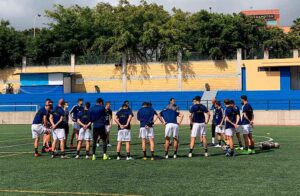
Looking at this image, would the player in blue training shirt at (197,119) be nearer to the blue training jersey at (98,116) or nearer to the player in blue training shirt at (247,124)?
the player in blue training shirt at (247,124)

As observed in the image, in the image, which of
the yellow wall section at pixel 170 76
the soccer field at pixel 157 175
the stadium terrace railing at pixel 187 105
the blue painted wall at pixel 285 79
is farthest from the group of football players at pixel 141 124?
the yellow wall section at pixel 170 76

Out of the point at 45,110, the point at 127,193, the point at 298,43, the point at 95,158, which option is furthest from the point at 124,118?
the point at 298,43

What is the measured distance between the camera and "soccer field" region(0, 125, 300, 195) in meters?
10.6

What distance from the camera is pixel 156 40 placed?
198 feet

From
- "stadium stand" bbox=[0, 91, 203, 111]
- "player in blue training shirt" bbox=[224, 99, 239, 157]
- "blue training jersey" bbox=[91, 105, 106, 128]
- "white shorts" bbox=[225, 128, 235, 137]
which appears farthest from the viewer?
"stadium stand" bbox=[0, 91, 203, 111]

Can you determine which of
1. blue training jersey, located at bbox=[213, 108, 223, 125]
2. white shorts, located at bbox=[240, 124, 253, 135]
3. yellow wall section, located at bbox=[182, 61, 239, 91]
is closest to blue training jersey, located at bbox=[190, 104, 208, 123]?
white shorts, located at bbox=[240, 124, 253, 135]

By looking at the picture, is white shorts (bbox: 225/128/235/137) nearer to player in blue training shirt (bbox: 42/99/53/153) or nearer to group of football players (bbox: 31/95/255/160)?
group of football players (bbox: 31/95/255/160)

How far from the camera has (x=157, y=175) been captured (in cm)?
1267

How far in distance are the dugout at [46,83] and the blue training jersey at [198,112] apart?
4472 cm

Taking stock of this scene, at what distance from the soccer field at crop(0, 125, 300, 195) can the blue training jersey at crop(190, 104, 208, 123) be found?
50.7 inches

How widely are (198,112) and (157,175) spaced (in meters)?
4.57

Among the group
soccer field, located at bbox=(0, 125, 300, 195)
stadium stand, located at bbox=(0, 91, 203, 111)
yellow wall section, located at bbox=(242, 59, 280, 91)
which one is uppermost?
yellow wall section, located at bbox=(242, 59, 280, 91)

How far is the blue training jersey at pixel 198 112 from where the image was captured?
54.9ft

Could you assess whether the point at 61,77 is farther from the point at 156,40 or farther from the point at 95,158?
the point at 95,158
